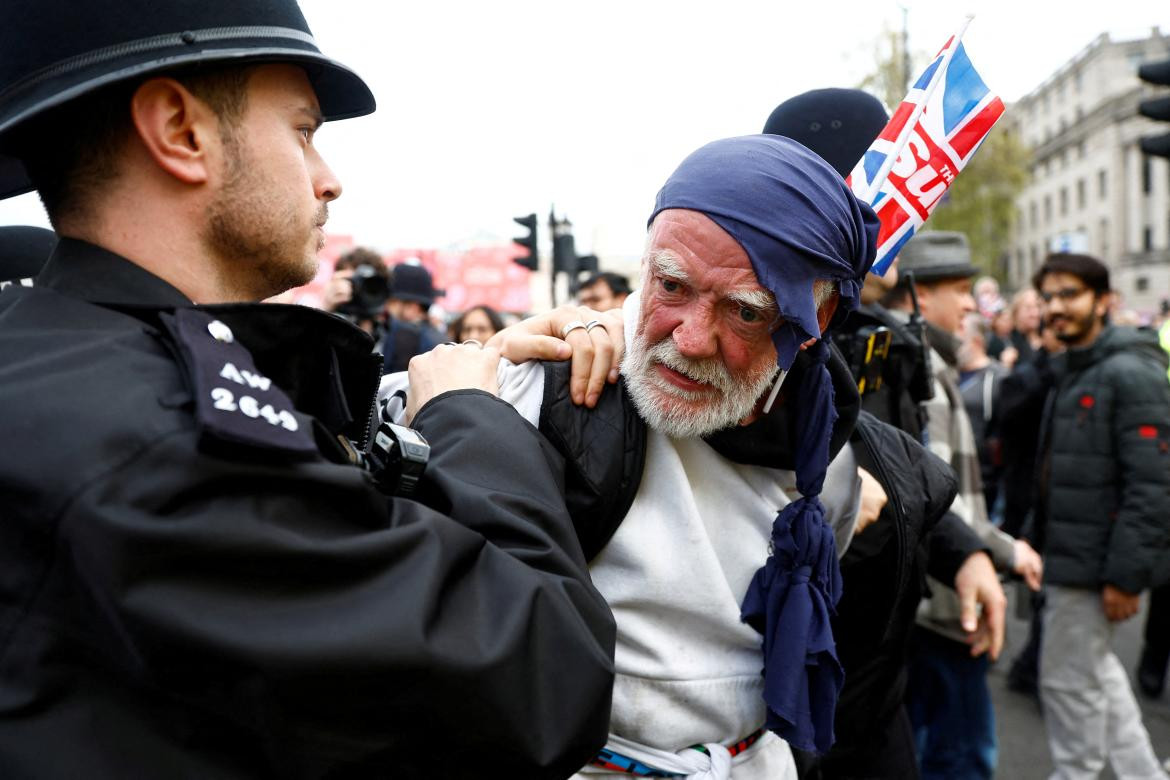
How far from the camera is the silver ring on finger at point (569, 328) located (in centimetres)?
180

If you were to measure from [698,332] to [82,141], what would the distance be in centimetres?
101

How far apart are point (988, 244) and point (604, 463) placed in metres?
34.1

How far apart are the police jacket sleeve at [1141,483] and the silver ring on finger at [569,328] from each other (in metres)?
3.23

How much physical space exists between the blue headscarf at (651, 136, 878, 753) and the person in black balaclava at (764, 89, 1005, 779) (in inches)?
11.1

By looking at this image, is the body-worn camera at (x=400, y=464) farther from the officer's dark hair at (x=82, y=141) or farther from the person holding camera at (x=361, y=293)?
the person holding camera at (x=361, y=293)

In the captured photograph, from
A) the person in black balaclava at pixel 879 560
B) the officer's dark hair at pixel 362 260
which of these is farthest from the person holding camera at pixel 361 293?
the person in black balaclava at pixel 879 560

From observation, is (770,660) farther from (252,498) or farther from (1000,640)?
(1000,640)

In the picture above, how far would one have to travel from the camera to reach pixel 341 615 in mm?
993

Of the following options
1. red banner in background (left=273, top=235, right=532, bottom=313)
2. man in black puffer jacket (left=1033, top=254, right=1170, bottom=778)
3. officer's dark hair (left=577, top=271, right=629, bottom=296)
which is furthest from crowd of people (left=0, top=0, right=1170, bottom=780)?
red banner in background (left=273, top=235, right=532, bottom=313)

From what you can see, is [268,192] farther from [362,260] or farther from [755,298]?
[362,260]

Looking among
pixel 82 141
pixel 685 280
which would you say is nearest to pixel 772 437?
pixel 685 280

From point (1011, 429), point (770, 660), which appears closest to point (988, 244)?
point (1011, 429)

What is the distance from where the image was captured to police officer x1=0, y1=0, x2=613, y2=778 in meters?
0.93

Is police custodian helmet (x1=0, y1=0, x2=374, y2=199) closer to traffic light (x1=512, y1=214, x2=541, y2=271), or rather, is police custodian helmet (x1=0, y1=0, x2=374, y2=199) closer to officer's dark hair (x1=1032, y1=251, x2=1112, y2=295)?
officer's dark hair (x1=1032, y1=251, x2=1112, y2=295)
